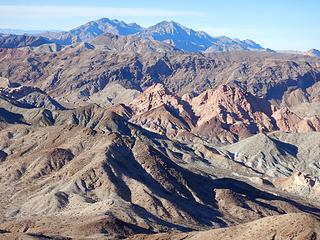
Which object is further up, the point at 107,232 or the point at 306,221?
the point at 306,221

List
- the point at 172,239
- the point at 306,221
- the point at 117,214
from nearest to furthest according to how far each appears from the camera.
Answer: the point at 306,221
the point at 172,239
the point at 117,214

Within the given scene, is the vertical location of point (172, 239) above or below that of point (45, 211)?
above

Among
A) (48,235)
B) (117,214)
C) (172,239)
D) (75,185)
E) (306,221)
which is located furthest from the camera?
(75,185)

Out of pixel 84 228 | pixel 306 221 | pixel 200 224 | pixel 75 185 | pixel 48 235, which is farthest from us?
pixel 75 185

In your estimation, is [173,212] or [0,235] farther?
[173,212]

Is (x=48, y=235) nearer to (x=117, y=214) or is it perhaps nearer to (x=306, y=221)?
(x=117, y=214)

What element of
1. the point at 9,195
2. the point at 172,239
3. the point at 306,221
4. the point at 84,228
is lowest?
the point at 9,195

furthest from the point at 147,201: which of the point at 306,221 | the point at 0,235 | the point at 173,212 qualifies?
the point at 306,221

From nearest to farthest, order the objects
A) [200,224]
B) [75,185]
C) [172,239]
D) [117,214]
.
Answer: [172,239]
[117,214]
[200,224]
[75,185]

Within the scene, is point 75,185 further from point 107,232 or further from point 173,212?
point 107,232

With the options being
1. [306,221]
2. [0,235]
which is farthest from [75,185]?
[306,221]
